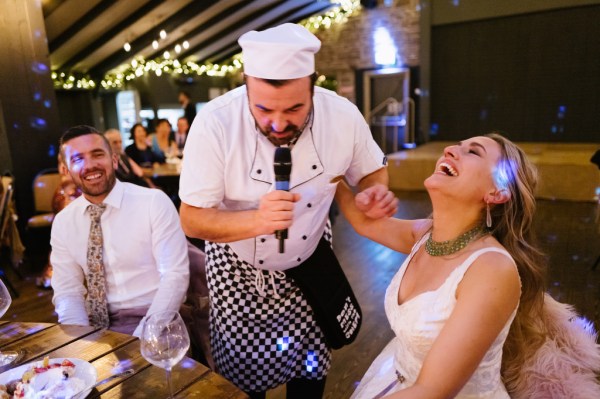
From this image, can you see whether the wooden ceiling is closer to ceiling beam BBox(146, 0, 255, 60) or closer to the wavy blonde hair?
ceiling beam BBox(146, 0, 255, 60)

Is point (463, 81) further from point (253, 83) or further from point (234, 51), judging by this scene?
point (253, 83)

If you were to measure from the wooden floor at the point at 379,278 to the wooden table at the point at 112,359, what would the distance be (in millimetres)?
1295

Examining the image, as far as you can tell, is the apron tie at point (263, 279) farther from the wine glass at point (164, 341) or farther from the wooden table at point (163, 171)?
the wooden table at point (163, 171)

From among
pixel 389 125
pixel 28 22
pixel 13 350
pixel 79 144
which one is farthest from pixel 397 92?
pixel 13 350

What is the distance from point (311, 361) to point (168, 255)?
749 millimetres

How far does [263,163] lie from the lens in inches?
57.9

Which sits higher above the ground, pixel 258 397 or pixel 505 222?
pixel 505 222

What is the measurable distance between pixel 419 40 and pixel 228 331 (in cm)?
983

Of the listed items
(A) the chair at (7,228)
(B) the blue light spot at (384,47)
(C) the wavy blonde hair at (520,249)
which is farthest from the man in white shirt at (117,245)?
(B) the blue light spot at (384,47)

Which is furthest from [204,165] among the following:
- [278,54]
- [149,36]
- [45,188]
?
[149,36]

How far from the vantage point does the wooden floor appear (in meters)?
2.67

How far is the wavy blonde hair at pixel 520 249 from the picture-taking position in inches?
51.1

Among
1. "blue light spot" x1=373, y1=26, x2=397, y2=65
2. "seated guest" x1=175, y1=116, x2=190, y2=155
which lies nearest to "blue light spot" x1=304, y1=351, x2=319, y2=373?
"seated guest" x1=175, y1=116, x2=190, y2=155

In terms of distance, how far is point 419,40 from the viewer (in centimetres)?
1015
